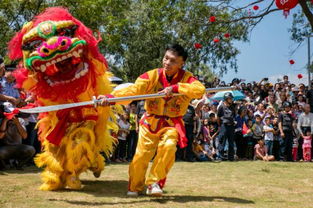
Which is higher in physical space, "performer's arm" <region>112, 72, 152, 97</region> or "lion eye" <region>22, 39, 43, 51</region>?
"lion eye" <region>22, 39, 43, 51</region>

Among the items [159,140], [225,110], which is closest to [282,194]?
[159,140]

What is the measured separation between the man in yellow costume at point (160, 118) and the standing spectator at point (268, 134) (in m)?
7.21

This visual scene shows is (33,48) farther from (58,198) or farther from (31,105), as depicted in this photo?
(58,198)

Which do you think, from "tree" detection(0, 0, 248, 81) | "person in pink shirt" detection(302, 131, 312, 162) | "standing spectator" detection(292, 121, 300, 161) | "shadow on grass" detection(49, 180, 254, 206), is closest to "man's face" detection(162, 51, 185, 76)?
"shadow on grass" detection(49, 180, 254, 206)

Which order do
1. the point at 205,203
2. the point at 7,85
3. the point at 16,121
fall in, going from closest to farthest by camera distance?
the point at 205,203, the point at 16,121, the point at 7,85

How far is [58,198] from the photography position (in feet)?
15.6

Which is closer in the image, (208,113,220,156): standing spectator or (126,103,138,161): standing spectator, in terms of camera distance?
(126,103,138,161): standing spectator

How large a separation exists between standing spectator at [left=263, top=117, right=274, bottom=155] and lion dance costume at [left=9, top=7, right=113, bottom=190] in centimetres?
729

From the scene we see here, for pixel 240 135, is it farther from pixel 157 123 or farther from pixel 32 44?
pixel 32 44

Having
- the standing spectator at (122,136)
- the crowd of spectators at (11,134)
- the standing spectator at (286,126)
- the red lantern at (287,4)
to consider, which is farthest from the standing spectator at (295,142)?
the crowd of spectators at (11,134)

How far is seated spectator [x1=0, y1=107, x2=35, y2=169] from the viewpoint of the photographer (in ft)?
23.2

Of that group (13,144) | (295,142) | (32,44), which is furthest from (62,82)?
(295,142)

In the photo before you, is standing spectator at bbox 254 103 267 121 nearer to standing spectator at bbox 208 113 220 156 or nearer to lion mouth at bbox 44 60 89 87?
standing spectator at bbox 208 113 220 156

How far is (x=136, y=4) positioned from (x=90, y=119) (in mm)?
22398
